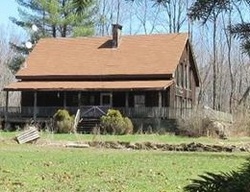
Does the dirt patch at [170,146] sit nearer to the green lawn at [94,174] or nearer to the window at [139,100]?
the green lawn at [94,174]

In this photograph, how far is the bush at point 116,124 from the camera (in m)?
40.2

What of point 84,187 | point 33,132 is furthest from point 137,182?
point 33,132

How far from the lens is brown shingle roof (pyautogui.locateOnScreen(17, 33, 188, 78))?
49081 mm

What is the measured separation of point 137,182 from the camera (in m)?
13.4

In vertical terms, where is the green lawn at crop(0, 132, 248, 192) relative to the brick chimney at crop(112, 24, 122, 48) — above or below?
below

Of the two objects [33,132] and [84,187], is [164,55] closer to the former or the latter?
[33,132]

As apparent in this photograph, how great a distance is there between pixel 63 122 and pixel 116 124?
3.99m

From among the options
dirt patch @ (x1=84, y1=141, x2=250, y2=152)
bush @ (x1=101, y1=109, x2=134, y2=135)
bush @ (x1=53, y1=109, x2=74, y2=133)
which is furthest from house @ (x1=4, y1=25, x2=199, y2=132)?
dirt patch @ (x1=84, y1=141, x2=250, y2=152)

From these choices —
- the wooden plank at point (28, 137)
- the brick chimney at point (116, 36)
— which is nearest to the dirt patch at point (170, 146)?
the wooden plank at point (28, 137)

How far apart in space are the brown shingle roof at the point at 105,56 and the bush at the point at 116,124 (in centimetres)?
769

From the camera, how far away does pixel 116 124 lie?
132 ft

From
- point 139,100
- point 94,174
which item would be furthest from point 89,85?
point 94,174

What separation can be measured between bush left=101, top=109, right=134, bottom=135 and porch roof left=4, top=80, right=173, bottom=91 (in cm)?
410

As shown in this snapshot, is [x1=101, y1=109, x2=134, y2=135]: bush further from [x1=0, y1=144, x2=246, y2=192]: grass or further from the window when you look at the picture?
[x1=0, y1=144, x2=246, y2=192]: grass
